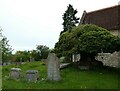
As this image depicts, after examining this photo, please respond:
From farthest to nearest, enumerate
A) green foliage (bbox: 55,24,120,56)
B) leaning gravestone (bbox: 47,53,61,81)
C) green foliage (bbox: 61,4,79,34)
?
green foliage (bbox: 61,4,79,34), green foliage (bbox: 55,24,120,56), leaning gravestone (bbox: 47,53,61,81)

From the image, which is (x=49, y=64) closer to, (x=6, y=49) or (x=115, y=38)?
(x=115, y=38)

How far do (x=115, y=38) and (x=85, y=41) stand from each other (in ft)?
7.79

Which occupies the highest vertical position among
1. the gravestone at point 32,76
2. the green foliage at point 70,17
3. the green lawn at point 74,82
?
the green foliage at point 70,17

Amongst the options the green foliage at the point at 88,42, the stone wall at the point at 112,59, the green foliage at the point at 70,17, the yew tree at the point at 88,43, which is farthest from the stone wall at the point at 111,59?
the green foliage at the point at 70,17

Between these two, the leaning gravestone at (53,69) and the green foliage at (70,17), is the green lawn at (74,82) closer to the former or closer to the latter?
the leaning gravestone at (53,69)

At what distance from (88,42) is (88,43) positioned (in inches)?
3.5

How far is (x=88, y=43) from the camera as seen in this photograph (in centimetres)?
2641

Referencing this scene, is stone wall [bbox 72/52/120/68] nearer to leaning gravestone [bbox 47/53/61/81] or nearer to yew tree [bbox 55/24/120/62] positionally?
yew tree [bbox 55/24/120/62]

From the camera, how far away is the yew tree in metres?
26.3

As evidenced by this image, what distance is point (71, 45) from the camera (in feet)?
90.2

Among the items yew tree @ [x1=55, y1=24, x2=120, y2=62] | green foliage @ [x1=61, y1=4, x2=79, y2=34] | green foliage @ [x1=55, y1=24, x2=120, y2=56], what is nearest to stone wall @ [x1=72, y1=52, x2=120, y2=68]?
yew tree @ [x1=55, y1=24, x2=120, y2=62]

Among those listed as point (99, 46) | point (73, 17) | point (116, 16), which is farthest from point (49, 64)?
point (73, 17)

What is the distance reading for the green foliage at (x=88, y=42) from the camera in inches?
1037

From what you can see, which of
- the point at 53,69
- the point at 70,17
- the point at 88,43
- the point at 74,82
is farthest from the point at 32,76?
the point at 70,17
